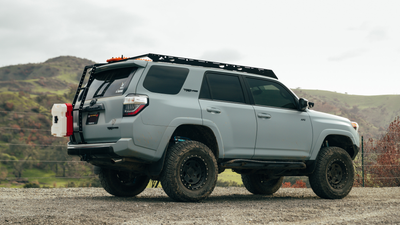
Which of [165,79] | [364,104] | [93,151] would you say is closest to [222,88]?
[165,79]

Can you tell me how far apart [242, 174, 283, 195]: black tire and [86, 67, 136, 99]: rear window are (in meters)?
3.93

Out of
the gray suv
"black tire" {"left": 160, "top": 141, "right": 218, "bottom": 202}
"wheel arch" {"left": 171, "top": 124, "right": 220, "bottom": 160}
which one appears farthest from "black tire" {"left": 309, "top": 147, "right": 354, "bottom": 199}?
"black tire" {"left": 160, "top": 141, "right": 218, "bottom": 202}

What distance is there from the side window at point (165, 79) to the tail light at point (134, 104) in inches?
10.6

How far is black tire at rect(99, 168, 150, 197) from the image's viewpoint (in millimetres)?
6918

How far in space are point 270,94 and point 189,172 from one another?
2280 millimetres

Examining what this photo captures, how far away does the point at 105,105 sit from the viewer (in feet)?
18.8

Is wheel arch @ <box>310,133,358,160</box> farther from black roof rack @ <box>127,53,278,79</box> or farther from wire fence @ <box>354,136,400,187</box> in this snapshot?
wire fence @ <box>354,136,400,187</box>

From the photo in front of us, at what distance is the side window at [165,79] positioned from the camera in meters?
5.75

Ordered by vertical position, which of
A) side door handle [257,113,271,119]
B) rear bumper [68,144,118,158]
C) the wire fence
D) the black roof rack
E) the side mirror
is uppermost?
the black roof rack

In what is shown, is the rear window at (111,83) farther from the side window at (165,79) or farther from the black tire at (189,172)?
the black tire at (189,172)

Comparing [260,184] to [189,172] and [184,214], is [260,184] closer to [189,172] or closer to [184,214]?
[189,172]

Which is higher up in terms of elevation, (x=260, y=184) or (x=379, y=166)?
(x=260, y=184)

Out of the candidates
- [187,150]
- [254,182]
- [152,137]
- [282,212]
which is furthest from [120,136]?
[254,182]

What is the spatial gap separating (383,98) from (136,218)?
13655cm
